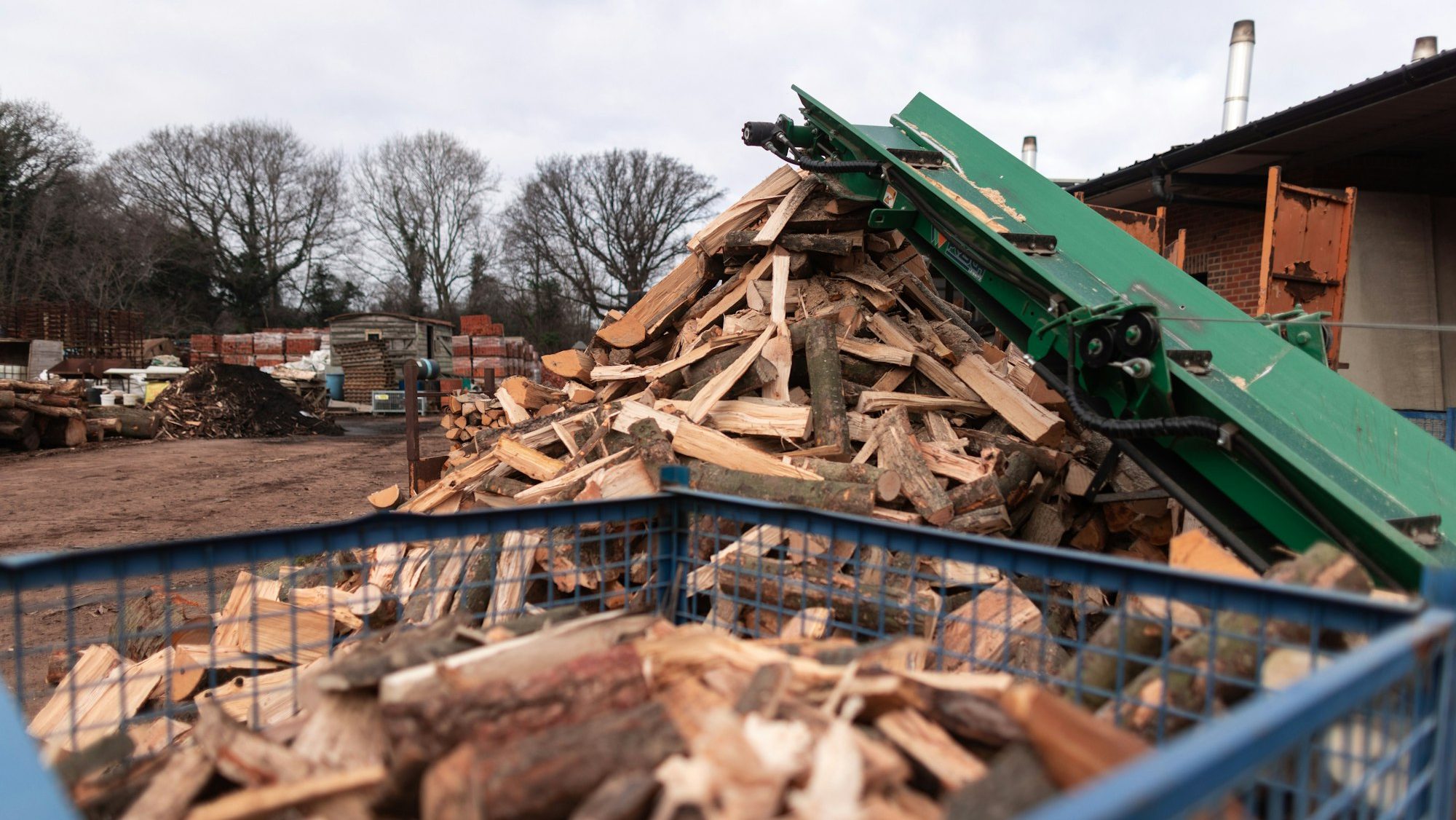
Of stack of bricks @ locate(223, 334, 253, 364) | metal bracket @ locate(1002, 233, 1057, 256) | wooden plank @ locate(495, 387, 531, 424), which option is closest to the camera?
metal bracket @ locate(1002, 233, 1057, 256)

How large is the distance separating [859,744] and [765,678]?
0.91 feet

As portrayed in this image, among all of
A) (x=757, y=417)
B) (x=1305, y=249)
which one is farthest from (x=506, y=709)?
(x=1305, y=249)

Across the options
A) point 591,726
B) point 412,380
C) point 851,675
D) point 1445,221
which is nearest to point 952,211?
A: point 851,675

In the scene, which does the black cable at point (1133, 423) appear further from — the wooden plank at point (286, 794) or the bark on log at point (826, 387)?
the wooden plank at point (286, 794)

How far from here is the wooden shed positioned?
2705cm

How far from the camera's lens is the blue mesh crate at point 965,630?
37.3 inches

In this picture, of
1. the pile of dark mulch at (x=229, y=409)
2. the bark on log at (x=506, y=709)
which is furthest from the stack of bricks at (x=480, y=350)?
the bark on log at (x=506, y=709)

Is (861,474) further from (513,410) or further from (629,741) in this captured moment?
(513,410)

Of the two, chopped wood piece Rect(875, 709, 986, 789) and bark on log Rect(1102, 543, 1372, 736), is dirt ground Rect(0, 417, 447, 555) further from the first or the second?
bark on log Rect(1102, 543, 1372, 736)

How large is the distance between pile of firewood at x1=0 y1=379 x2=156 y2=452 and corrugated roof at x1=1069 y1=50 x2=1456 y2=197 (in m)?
16.5

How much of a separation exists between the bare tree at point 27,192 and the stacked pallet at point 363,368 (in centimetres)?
1220

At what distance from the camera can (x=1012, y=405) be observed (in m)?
4.45

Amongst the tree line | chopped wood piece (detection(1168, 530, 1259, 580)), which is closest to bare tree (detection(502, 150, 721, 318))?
the tree line

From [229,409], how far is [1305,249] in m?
18.4
